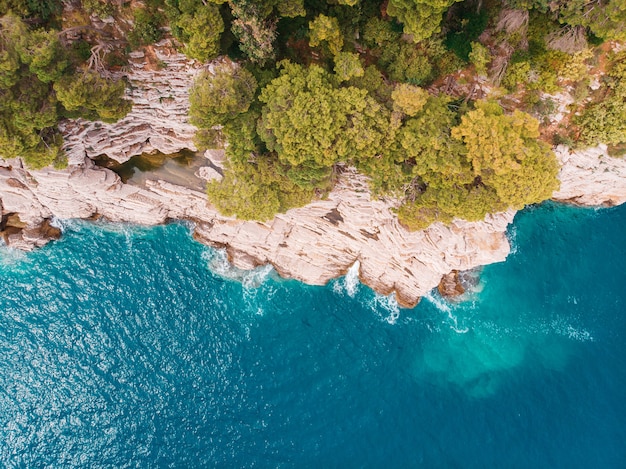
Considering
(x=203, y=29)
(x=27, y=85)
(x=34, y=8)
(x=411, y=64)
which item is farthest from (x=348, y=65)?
(x=27, y=85)

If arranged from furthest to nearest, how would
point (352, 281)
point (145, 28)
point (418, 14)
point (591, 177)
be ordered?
point (352, 281) → point (591, 177) → point (145, 28) → point (418, 14)

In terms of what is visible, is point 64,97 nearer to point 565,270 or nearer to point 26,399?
point 26,399

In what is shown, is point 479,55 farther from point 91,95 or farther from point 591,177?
point 91,95

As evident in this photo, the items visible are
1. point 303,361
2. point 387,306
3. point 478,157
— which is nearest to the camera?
point 478,157

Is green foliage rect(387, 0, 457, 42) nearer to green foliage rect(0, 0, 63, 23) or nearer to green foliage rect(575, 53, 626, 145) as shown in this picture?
green foliage rect(575, 53, 626, 145)

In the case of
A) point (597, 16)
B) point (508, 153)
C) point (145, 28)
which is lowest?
point (508, 153)

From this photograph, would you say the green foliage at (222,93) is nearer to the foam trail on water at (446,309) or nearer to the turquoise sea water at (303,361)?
the turquoise sea water at (303,361)
